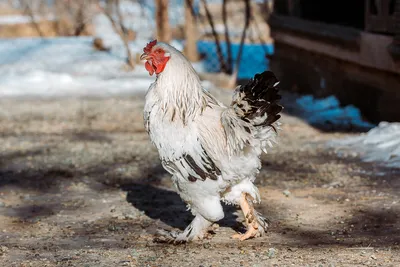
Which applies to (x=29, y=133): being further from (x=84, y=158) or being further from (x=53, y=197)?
(x=53, y=197)

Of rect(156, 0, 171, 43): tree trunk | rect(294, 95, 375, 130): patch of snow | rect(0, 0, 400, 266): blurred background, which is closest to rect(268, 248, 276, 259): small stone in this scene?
rect(0, 0, 400, 266): blurred background

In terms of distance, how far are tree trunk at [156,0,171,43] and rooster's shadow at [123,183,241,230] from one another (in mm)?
12979

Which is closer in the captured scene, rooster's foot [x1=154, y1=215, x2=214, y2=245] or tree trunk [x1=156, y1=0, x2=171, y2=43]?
rooster's foot [x1=154, y1=215, x2=214, y2=245]

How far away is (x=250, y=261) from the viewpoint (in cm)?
531

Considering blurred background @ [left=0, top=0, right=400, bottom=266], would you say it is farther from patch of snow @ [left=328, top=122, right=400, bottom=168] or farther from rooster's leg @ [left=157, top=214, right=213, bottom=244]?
rooster's leg @ [left=157, top=214, right=213, bottom=244]

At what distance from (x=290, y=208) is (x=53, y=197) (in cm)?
264

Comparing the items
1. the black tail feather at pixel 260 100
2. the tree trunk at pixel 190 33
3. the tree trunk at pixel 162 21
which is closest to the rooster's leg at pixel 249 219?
the black tail feather at pixel 260 100

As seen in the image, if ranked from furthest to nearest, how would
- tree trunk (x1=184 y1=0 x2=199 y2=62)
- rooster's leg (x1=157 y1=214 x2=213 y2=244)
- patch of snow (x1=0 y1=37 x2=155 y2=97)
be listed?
tree trunk (x1=184 y1=0 x2=199 y2=62), patch of snow (x1=0 y1=37 x2=155 y2=97), rooster's leg (x1=157 y1=214 x2=213 y2=244)

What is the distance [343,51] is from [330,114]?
47.9 inches

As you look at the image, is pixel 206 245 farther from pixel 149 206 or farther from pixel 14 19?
pixel 14 19

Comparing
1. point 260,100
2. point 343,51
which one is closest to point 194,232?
point 260,100

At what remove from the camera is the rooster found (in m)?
5.70

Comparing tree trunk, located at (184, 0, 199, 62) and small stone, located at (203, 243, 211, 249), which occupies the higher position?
small stone, located at (203, 243, 211, 249)

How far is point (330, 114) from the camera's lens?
549 inches
